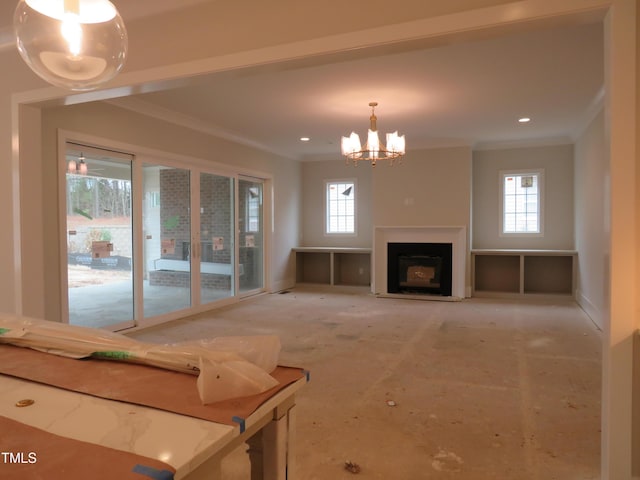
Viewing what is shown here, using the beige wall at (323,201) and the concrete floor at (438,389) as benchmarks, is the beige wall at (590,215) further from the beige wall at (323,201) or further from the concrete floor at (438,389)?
the beige wall at (323,201)

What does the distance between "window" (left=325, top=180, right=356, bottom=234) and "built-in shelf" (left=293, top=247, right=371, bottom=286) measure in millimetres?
531

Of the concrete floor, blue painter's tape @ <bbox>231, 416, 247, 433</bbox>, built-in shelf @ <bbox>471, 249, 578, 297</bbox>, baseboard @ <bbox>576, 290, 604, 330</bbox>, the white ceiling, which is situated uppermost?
the white ceiling

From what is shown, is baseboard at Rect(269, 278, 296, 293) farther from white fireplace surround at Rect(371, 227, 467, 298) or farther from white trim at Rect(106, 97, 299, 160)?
white trim at Rect(106, 97, 299, 160)

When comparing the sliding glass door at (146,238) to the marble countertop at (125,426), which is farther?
the sliding glass door at (146,238)

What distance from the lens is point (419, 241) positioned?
7.67 m

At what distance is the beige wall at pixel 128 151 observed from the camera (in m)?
4.04

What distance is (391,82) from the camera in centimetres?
439

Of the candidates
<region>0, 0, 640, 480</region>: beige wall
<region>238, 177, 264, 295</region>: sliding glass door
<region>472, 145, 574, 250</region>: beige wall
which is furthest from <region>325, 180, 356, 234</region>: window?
<region>0, 0, 640, 480</region>: beige wall

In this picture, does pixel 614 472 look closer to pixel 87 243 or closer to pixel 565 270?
pixel 87 243

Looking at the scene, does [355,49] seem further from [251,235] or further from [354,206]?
[354,206]

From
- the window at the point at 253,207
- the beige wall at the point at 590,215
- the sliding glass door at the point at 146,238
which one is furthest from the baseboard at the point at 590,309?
the window at the point at 253,207

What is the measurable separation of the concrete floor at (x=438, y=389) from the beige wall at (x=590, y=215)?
373 millimetres

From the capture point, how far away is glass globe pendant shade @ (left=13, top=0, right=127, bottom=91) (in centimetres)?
142

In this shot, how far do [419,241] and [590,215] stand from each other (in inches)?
106
